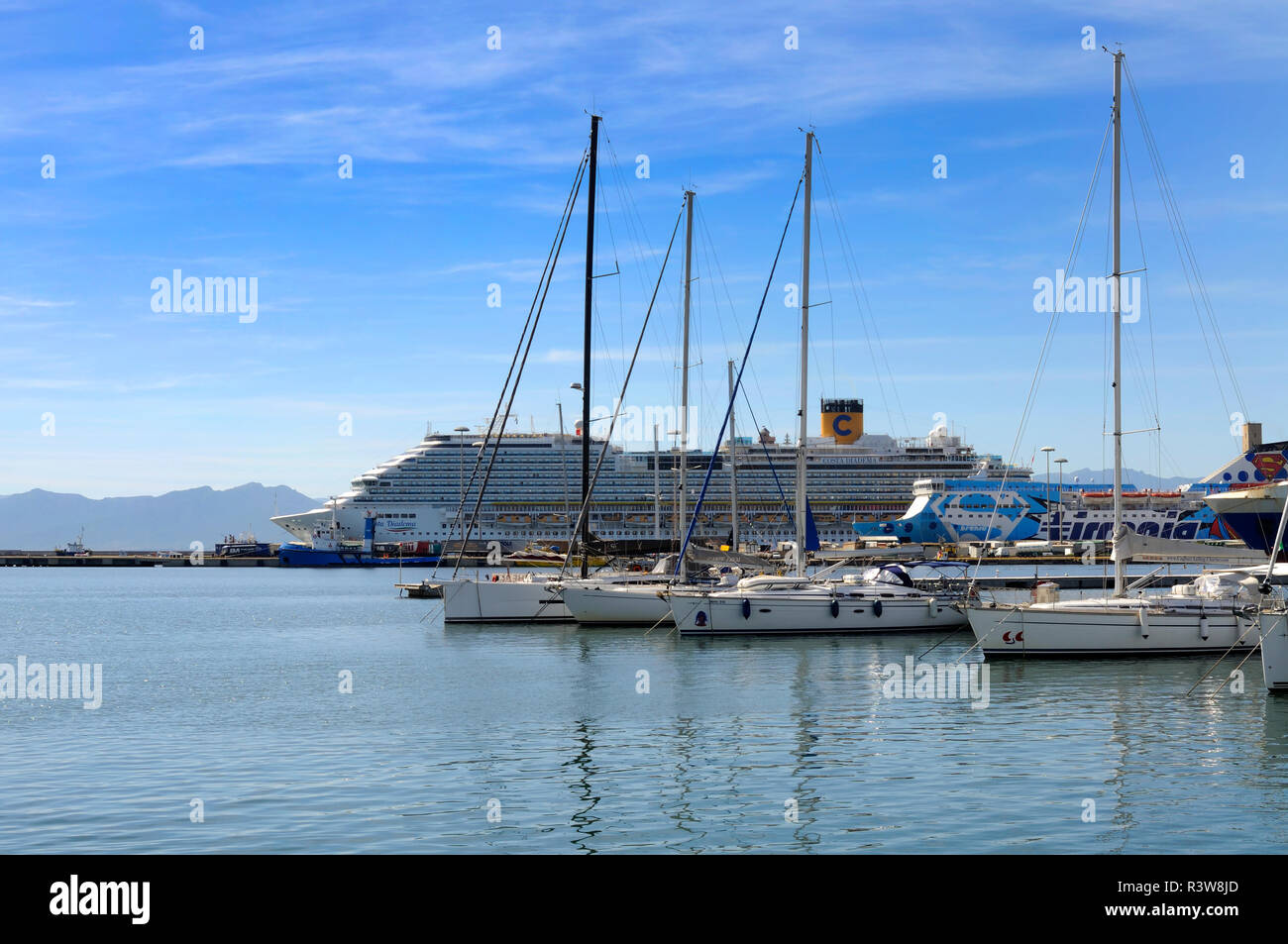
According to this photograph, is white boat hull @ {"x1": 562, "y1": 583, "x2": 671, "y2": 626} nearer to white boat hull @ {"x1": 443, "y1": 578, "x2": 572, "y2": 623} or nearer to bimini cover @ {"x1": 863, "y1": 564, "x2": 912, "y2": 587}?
white boat hull @ {"x1": 443, "y1": 578, "x2": 572, "y2": 623}

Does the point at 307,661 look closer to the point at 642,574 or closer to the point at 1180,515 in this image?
the point at 642,574

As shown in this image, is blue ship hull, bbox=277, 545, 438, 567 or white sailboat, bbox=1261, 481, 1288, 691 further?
blue ship hull, bbox=277, 545, 438, 567

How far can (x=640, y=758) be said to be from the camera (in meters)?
16.6

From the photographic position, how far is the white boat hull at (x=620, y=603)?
35656 millimetres

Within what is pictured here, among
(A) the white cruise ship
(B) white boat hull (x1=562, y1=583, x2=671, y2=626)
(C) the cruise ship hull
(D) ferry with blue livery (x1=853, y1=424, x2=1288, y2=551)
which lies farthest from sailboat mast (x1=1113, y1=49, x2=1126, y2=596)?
(A) the white cruise ship

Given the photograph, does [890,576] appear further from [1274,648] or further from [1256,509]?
[1256,509]

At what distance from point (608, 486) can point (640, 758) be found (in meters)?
107

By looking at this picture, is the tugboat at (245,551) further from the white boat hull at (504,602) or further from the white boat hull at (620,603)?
the white boat hull at (620,603)

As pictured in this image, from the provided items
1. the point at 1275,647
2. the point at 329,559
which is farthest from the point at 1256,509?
Result: the point at 329,559

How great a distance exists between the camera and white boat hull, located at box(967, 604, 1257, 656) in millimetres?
26078

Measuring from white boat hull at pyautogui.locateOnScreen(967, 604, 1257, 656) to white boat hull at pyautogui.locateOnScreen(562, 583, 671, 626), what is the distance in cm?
1143

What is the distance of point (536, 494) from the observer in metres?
123
